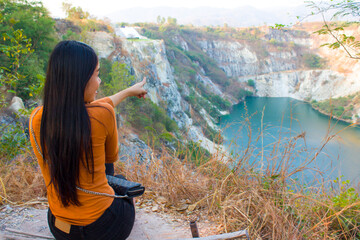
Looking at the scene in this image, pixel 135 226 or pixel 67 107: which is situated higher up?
pixel 67 107

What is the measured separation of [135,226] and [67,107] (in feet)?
3.22

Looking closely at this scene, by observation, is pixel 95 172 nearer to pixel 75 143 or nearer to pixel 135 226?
pixel 75 143

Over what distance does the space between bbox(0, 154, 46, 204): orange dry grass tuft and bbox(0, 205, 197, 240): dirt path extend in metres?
0.13

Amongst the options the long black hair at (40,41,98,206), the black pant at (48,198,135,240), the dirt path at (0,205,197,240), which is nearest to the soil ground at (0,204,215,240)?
the dirt path at (0,205,197,240)

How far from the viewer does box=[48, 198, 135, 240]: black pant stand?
1.07 m

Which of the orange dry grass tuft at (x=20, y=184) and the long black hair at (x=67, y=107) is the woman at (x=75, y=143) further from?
the orange dry grass tuft at (x=20, y=184)

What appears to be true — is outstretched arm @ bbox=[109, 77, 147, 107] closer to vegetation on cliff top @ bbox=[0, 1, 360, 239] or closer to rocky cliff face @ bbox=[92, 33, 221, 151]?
vegetation on cliff top @ bbox=[0, 1, 360, 239]

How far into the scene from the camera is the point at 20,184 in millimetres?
1975

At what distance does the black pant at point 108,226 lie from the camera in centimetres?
107

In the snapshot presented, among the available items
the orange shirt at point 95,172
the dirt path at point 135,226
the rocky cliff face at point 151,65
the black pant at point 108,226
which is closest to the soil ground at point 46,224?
the dirt path at point 135,226

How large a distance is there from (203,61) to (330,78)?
Answer: 20162 millimetres

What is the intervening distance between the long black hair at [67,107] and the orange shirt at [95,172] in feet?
0.13

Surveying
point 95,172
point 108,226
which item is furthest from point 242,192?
point 95,172

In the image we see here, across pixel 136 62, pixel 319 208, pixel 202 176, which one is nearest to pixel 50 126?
pixel 202 176
